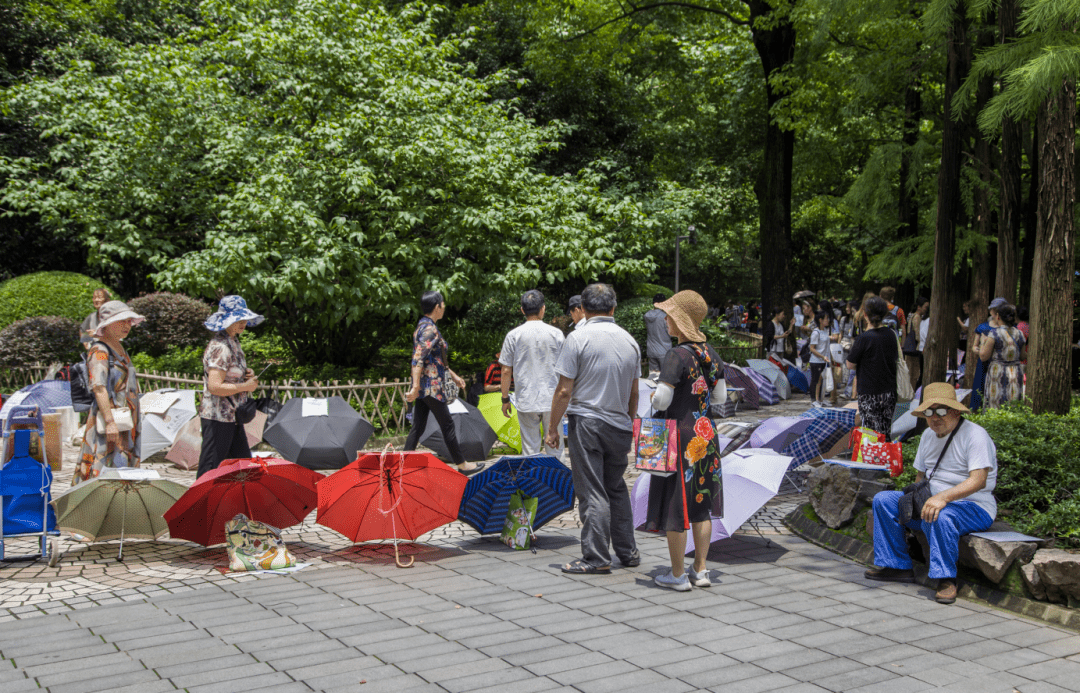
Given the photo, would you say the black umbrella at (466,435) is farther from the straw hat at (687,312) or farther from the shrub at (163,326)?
the shrub at (163,326)

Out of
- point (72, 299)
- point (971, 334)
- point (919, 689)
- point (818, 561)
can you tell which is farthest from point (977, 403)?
point (72, 299)

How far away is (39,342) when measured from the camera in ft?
48.2

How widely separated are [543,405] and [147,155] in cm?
966

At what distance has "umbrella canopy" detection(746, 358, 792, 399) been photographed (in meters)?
15.5

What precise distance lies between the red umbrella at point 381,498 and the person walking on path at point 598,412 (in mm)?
1015

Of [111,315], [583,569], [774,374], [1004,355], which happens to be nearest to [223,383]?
[111,315]

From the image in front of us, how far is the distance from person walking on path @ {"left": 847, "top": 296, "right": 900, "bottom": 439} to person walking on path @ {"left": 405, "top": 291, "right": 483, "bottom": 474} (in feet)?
11.1

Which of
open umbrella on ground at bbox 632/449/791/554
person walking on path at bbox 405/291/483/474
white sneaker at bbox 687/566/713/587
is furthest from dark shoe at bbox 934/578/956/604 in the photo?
person walking on path at bbox 405/291/483/474

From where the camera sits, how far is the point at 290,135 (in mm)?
12867

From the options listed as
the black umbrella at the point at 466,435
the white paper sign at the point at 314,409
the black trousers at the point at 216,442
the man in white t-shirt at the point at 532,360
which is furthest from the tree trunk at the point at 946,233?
the black trousers at the point at 216,442

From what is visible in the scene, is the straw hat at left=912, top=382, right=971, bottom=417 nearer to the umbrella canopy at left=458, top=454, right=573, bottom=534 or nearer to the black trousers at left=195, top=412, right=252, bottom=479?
the umbrella canopy at left=458, top=454, right=573, bottom=534

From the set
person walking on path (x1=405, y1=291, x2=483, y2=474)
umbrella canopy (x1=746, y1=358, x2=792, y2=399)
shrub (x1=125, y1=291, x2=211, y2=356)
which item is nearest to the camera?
person walking on path (x1=405, y1=291, x2=483, y2=474)

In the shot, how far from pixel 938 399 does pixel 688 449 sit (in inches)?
61.9

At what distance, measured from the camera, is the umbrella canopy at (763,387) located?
14.9 metres
